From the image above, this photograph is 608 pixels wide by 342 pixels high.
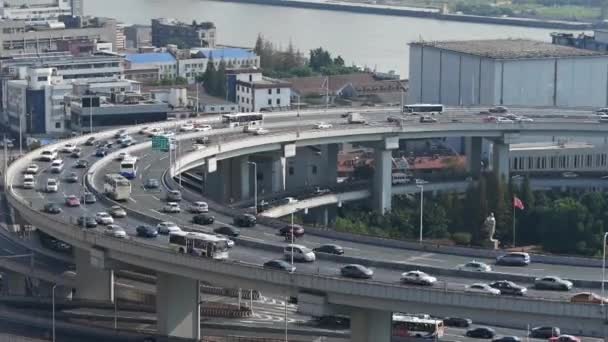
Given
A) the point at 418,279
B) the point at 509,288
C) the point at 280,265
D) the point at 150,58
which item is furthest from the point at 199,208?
the point at 150,58

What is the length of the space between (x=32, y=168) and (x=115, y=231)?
10.6 feet

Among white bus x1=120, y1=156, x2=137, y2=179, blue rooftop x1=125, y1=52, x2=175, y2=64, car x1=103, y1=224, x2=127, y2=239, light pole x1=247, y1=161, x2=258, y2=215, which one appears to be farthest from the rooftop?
car x1=103, y1=224, x2=127, y2=239

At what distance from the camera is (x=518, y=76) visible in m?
18.6

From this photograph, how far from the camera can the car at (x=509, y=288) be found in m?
8.55

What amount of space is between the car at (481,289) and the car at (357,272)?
546 millimetres

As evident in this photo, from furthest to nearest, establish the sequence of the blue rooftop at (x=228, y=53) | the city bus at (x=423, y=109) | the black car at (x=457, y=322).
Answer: the blue rooftop at (x=228, y=53), the city bus at (x=423, y=109), the black car at (x=457, y=322)

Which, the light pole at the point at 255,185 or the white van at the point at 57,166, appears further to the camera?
the light pole at the point at 255,185

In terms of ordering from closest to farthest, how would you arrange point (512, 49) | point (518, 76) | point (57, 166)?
point (57, 166) → point (518, 76) → point (512, 49)

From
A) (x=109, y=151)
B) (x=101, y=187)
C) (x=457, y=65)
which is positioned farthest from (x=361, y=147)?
(x=101, y=187)

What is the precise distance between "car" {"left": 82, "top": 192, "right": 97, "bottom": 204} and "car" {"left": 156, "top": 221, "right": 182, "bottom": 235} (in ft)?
4.07

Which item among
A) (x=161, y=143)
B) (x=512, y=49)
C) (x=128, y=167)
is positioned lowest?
(x=128, y=167)

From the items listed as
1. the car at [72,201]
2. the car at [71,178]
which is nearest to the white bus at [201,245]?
the car at [72,201]

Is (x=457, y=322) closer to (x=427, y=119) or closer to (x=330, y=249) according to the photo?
(x=330, y=249)

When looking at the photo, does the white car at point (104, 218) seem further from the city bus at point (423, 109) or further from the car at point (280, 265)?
the city bus at point (423, 109)
